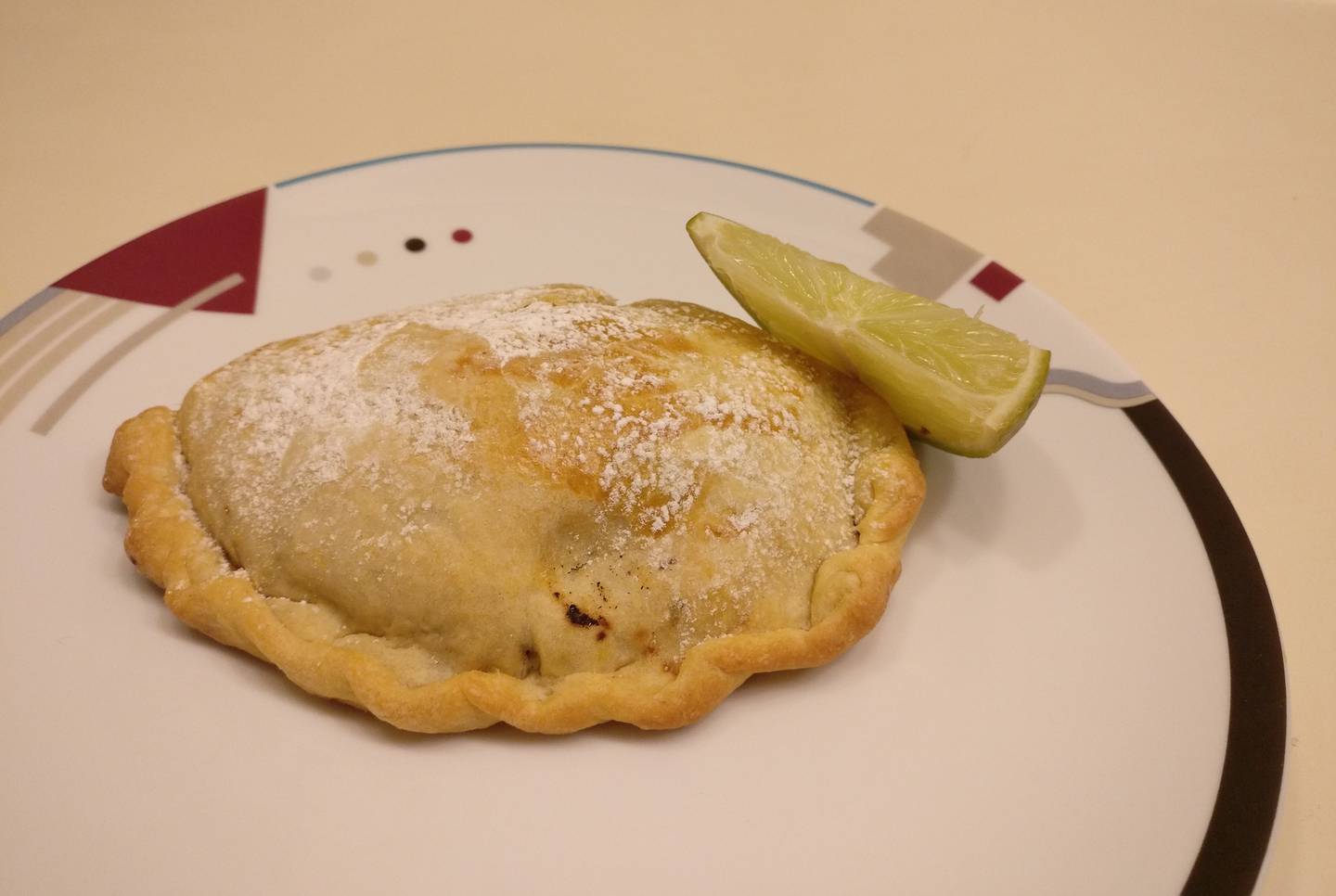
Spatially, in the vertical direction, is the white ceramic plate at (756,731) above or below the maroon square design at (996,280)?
below

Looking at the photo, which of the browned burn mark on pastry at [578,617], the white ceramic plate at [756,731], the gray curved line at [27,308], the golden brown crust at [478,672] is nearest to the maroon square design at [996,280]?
the white ceramic plate at [756,731]

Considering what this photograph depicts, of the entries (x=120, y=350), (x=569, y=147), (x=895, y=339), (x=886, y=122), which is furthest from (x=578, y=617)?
(x=886, y=122)

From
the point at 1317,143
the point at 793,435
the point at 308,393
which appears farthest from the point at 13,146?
the point at 1317,143

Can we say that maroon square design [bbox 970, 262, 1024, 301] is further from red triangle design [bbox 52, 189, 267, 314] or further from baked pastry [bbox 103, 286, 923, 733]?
red triangle design [bbox 52, 189, 267, 314]

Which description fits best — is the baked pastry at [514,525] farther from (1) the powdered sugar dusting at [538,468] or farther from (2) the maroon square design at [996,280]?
(2) the maroon square design at [996,280]

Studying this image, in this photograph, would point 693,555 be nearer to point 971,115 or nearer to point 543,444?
point 543,444

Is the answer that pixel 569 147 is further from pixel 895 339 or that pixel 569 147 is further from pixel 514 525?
pixel 514 525
